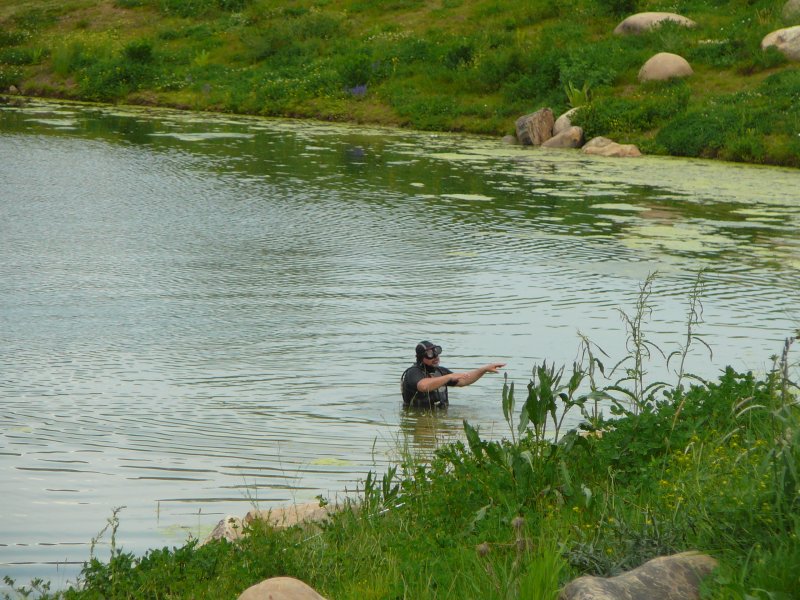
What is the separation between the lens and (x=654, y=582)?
167 inches

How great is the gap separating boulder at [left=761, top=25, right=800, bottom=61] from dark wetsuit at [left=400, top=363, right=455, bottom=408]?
74.8 ft

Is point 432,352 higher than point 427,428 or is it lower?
higher

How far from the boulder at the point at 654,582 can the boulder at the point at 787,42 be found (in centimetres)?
2667

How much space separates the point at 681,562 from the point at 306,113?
30.1m

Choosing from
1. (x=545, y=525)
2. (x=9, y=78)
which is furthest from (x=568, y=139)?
(x=545, y=525)

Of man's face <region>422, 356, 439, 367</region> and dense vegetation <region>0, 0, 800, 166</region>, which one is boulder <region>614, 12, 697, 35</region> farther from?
man's face <region>422, 356, 439, 367</region>

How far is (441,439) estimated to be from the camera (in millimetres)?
8328

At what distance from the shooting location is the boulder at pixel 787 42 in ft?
94.3

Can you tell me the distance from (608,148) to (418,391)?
61.4 feet

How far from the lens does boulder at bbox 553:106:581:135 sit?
2829 cm

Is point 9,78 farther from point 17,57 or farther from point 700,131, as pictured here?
point 700,131

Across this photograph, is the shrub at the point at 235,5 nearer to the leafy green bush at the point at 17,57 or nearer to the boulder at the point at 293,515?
the leafy green bush at the point at 17,57

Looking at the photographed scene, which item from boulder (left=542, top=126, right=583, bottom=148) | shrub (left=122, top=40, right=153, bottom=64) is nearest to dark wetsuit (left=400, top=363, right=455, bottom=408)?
boulder (left=542, top=126, right=583, bottom=148)

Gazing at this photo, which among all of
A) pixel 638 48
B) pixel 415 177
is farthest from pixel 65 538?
pixel 638 48
